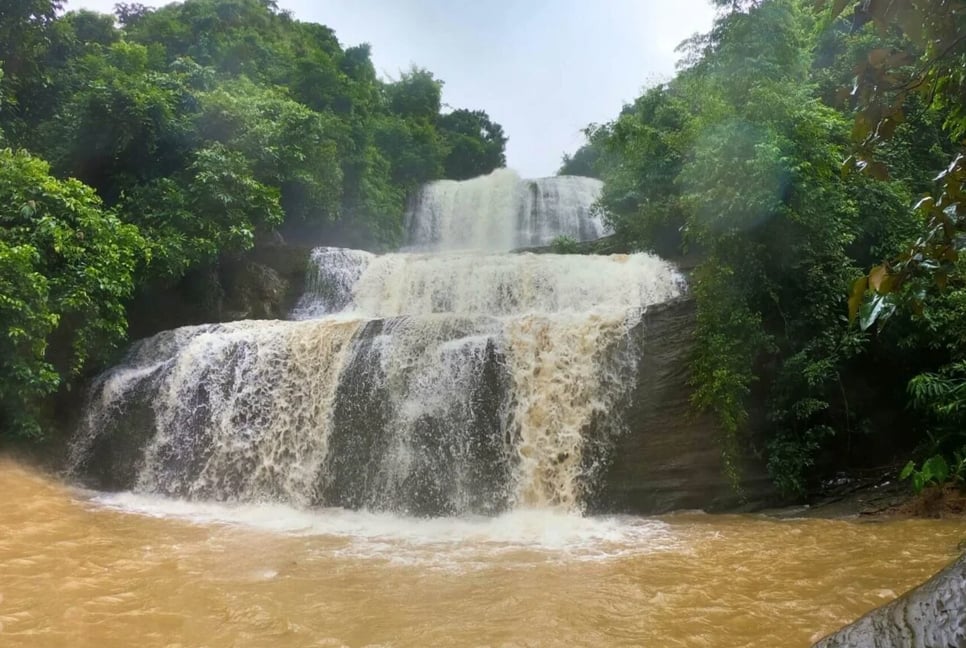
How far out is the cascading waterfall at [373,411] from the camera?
7977 mm

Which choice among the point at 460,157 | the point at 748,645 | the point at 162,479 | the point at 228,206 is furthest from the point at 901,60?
the point at 460,157

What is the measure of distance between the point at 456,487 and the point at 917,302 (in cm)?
657

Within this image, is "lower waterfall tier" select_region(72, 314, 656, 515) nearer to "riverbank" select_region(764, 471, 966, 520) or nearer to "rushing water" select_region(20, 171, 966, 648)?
"rushing water" select_region(20, 171, 966, 648)

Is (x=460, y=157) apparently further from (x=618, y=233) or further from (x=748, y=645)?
(x=748, y=645)

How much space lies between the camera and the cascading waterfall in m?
7.98

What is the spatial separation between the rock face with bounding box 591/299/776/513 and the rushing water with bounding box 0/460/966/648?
1.36 ft

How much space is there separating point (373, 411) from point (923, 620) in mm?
7422

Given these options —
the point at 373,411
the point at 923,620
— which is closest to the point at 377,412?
the point at 373,411

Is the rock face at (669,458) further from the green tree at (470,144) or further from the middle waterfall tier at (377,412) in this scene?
the green tree at (470,144)

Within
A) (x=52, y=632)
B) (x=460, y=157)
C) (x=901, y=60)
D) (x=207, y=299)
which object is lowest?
(x=52, y=632)

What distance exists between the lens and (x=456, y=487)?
7824 millimetres

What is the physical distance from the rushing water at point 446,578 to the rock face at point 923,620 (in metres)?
1.86

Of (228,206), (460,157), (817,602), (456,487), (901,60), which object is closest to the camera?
(901,60)

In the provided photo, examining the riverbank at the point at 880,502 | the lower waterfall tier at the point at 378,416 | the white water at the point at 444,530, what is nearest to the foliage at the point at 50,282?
the lower waterfall tier at the point at 378,416
